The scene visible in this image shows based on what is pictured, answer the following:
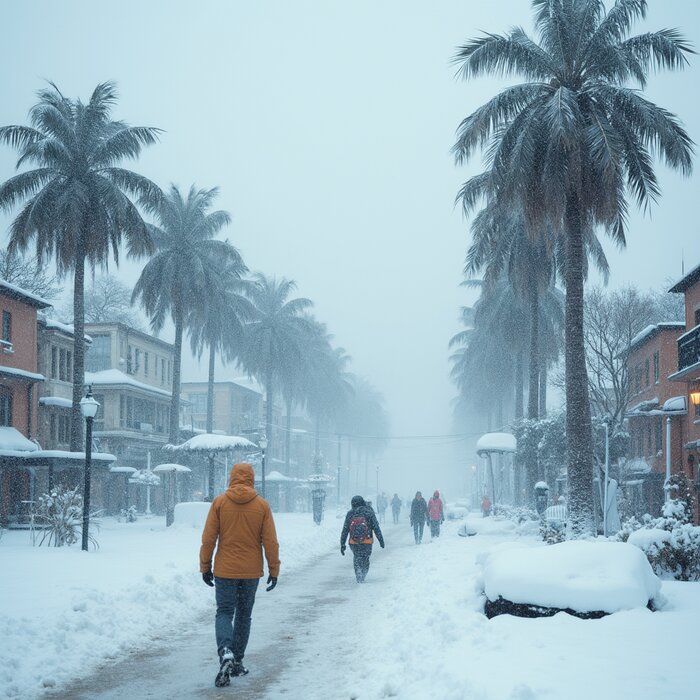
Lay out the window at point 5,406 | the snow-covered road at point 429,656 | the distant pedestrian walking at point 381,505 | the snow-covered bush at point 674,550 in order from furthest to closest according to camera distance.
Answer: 1. the distant pedestrian walking at point 381,505
2. the window at point 5,406
3. the snow-covered bush at point 674,550
4. the snow-covered road at point 429,656

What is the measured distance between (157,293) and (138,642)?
1243 inches

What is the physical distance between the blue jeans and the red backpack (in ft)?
26.1

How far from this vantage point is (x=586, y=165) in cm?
1827

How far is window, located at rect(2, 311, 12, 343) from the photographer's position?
106 feet

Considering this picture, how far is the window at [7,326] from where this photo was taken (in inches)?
1268

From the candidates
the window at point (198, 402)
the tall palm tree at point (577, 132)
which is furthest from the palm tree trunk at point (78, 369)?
the window at point (198, 402)

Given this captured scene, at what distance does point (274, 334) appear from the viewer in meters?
56.5

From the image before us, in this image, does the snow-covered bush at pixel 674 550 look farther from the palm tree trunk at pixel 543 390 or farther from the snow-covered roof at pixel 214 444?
the palm tree trunk at pixel 543 390

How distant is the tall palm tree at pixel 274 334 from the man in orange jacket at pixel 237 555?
46.3m

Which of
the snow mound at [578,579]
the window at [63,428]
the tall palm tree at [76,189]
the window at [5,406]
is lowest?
the snow mound at [578,579]

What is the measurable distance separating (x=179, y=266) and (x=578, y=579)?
33.2m

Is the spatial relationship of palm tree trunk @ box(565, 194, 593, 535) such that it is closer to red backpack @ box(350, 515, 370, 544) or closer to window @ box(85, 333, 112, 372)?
red backpack @ box(350, 515, 370, 544)

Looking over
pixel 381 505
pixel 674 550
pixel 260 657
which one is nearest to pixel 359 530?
pixel 674 550

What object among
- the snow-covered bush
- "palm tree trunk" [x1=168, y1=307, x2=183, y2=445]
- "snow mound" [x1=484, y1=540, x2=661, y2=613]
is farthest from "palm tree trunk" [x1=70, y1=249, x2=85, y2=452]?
"snow mound" [x1=484, y1=540, x2=661, y2=613]
